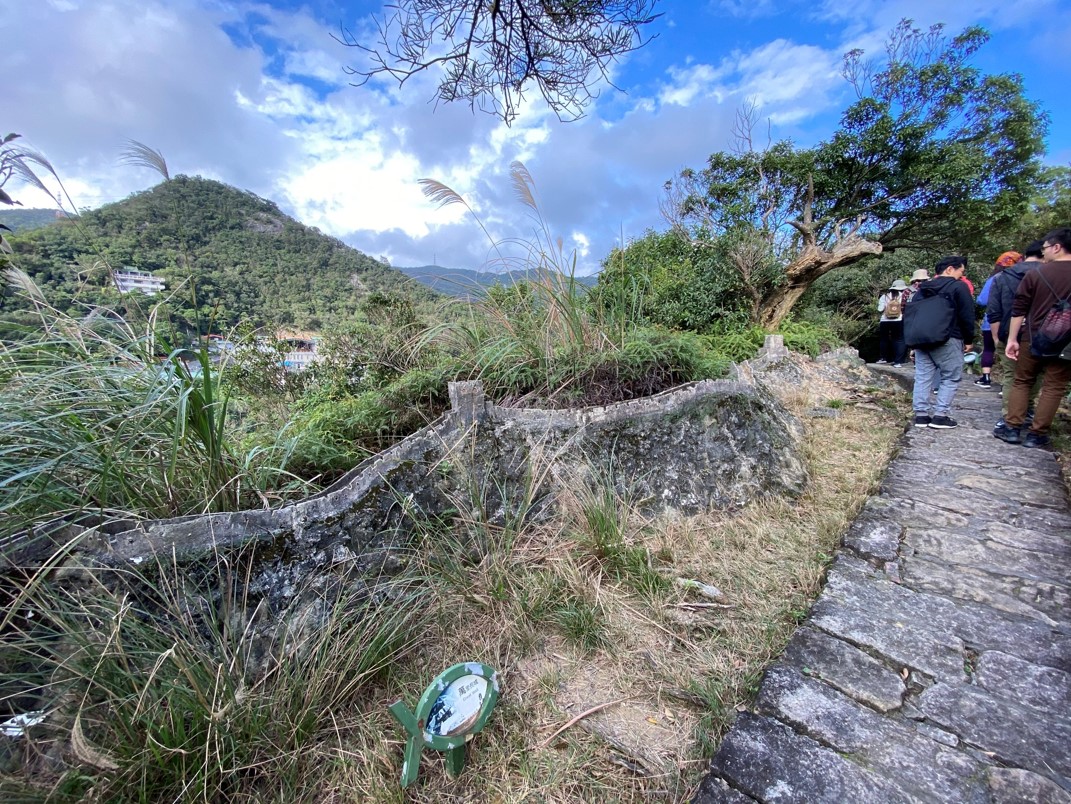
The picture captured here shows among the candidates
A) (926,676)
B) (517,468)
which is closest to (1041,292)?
(926,676)

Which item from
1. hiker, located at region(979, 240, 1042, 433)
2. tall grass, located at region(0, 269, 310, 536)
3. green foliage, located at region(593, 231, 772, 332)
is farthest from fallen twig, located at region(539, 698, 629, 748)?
green foliage, located at region(593, 231, 772, 332)

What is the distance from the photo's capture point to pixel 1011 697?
1.42 metres

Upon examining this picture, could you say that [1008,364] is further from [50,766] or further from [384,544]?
[50,766]

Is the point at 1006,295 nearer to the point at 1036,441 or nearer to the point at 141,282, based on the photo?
the point at 1036,441

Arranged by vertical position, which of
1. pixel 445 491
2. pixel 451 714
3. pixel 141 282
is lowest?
pixel 451 714

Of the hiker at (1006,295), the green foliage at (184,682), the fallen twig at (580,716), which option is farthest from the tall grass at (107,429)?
the hiker at (1006,295)

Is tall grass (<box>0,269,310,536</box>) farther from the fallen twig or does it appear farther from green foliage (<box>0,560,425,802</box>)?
the fallen twig

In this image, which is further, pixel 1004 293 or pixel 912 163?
pixel 912 163

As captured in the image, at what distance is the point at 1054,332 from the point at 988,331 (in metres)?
2.95

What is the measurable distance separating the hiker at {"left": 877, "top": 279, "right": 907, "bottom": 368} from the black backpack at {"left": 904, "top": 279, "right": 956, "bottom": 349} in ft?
11.8

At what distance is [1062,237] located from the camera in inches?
124

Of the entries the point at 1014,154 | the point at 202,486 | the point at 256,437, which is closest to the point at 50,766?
the point at 202,486

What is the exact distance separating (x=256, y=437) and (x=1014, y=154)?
58.9 feet

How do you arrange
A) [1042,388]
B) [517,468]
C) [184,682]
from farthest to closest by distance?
[1042,388] < [517,468] < [184,682]
